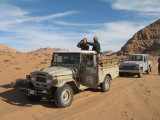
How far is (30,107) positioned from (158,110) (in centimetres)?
449

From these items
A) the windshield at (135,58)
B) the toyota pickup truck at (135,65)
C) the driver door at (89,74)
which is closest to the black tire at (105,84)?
the driver door at (89,74)

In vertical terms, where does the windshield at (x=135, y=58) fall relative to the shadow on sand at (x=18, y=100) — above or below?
above

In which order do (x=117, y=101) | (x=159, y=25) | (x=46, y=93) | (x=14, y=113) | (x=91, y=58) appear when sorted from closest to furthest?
(x=14, y=113), (x=46, y=93), (x=117, y=101), (x=91, y=58), (x=159, y=25)

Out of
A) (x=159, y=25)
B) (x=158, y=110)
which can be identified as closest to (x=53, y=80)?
(x=158, y=110)

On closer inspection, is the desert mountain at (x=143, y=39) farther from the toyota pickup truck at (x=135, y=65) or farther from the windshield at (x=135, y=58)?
the toyota pickup truck at (x=135, y=65)

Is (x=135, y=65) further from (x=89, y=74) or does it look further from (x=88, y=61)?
(x=89, y=74)

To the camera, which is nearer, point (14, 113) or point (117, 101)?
point (14, 113)

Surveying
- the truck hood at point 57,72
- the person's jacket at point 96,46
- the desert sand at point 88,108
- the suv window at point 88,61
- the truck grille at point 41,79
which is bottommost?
the desert sand at point 88,108

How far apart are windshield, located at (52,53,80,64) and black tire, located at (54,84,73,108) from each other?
149 centimetres

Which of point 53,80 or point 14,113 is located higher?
point 53,80

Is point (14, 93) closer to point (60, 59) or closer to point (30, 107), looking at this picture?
point (30, 107)

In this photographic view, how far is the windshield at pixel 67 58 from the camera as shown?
704 cm

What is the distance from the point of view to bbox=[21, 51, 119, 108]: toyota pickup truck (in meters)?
5.75

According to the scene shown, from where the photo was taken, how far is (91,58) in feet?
24.2
